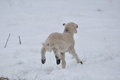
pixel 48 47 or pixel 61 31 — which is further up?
pixel 48 47

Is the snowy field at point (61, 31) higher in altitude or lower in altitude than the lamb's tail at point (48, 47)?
lower

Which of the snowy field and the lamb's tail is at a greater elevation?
the lamb's tail

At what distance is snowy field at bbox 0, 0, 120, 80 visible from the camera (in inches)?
192

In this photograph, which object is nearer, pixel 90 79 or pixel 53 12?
pixel 90 79

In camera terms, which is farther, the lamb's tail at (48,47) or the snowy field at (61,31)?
the snowy field at (61,31)

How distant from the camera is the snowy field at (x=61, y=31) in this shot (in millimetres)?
4871

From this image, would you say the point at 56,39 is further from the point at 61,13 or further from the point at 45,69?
the point at 61,13

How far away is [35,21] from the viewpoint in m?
12.6

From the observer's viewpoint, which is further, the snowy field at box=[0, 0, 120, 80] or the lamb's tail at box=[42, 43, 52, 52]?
the snowy field at box=[0, 0, 120, 80]

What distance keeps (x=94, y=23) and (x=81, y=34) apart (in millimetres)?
2643

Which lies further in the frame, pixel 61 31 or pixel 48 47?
pixel 61 31

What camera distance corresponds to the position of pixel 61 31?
10523 millimetres

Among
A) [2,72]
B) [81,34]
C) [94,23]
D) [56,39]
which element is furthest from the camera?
[94,23]

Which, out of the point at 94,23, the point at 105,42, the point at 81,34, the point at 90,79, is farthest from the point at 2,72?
the point at 94,23
